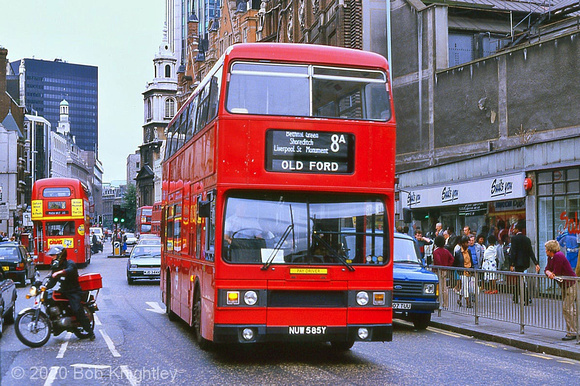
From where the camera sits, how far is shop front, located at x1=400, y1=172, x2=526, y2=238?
82.8 feet

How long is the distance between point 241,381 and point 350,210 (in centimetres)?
279

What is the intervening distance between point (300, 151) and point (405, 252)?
7.70 m

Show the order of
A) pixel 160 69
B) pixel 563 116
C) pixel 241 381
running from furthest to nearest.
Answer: pixel 160 69, pixel 563 116, pixel 241 381

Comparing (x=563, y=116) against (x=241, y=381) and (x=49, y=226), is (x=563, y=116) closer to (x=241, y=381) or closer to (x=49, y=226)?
(x=241, y=381)

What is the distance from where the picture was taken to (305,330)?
36.2 ft

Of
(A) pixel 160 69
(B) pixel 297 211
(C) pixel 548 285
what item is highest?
(A) pixel 160 69

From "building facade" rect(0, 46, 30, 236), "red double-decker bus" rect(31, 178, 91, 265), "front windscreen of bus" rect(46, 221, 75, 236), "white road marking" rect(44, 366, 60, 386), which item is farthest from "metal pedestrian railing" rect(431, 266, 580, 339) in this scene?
"building facade" rect(0, 46, 30, 236)

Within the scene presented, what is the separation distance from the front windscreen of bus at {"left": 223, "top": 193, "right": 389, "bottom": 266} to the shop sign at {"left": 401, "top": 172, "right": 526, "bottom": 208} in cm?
1417

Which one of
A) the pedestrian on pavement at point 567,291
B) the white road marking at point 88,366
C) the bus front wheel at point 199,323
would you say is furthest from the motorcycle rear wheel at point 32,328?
the pedestrian on pavement at point 567,291

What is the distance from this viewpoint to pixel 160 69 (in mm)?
174000

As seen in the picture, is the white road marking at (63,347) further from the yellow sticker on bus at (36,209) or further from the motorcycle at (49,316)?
the yellow sticker on bus at (36,209)

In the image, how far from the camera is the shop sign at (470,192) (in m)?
25.0

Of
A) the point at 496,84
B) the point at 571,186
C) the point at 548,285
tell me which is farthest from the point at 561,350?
the point at 496,84

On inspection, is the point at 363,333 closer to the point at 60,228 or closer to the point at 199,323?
the point at 199,323
